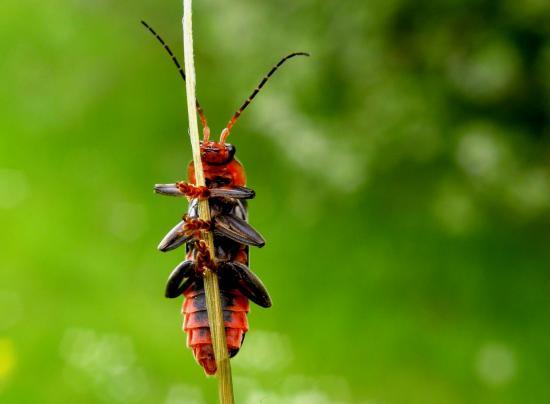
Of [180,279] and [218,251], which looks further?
[218,251]

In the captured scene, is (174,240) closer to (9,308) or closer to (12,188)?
(9,308)

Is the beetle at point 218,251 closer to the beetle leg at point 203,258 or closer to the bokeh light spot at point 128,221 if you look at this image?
the beetle leg at point 203,258

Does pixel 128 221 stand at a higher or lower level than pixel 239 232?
higher

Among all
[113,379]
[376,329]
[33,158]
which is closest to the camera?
[113,379]

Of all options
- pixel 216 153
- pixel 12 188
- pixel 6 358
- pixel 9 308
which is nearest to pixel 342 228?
pixel 9 308

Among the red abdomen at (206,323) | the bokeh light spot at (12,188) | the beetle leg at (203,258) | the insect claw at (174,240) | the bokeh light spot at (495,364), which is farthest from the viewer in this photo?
the bokeh light spot at (12,188)

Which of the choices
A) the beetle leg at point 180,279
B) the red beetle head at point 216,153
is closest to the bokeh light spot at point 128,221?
the red beetle head at point 216,153

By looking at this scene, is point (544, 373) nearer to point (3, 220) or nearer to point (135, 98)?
point (3, 220)

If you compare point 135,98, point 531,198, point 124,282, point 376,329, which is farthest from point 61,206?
point 531,198
